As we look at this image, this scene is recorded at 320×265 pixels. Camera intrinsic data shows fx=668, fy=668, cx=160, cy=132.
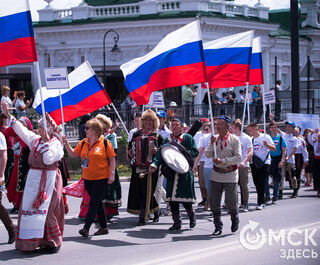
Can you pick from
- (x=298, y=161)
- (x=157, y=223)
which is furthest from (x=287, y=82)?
(x=157, y=223)

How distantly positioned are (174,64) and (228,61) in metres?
1.64

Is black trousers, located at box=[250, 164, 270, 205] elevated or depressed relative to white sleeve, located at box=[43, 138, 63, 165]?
depressed

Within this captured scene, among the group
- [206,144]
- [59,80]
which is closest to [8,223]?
[59,80]

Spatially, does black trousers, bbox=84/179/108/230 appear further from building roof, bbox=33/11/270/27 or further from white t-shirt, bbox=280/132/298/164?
building roof, bbox=33/11/270/27

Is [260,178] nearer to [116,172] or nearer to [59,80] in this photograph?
[116,172]

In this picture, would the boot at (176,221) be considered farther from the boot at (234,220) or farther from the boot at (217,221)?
the boot at (234,220)

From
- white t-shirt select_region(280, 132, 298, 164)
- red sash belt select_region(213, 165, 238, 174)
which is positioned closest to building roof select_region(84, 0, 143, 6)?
white t-shirt select_region(280, 132, 298, 164)

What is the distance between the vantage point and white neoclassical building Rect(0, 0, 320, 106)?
33688 millimetres

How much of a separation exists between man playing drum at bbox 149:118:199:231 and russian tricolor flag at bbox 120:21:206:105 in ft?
2.95

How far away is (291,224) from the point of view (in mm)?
11188

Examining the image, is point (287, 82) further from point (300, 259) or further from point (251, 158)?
point (300, 259)

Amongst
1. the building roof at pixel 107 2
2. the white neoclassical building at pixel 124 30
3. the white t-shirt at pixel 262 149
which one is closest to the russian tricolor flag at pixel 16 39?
the white t-shirt at pixel 262 149

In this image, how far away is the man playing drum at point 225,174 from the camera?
10.3 m

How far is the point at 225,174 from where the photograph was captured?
34.0ft
